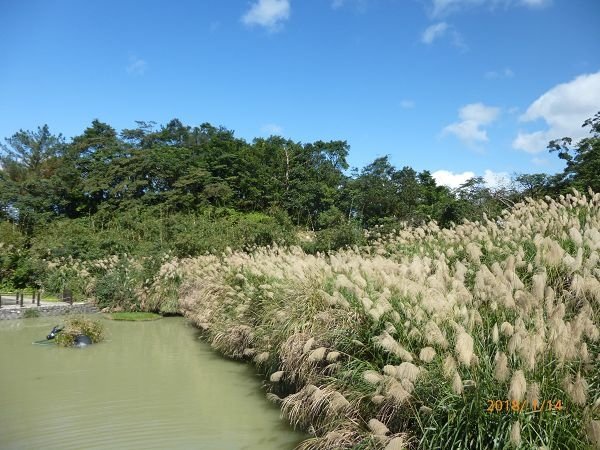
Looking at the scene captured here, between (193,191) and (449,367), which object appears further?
(193,191)

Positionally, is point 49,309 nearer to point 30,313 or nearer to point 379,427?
point 30,313

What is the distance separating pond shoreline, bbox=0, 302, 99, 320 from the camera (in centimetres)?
1569

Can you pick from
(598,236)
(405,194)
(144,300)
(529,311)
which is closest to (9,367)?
(144,300)

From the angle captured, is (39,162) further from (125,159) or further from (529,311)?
(529,311)

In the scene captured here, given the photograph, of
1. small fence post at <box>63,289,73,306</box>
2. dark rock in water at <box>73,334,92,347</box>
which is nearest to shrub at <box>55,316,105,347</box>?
dark rock in water at <box>73,334,92,347</box>

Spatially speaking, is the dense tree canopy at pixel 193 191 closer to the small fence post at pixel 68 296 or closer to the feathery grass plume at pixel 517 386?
the small fence post at pixel 68 296

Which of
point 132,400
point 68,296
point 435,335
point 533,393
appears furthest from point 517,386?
point 68,296

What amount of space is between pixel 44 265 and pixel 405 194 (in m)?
19.5

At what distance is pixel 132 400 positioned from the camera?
695 centimetres

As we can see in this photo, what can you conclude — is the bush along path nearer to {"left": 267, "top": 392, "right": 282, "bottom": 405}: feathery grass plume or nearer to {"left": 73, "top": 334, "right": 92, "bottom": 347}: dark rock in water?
{"left": 267, "top": 392, "right": 282, "bottom": 405}: feathery grass plume

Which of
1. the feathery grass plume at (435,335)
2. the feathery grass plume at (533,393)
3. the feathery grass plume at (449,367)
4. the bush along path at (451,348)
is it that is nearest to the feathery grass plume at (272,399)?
the bush along path at (451,348)
